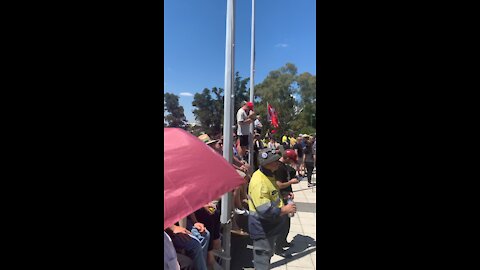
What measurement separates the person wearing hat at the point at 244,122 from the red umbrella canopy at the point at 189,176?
3.85 metres

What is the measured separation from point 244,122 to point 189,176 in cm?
433

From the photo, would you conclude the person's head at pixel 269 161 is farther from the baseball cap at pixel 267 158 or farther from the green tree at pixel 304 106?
the green tree at pixel 304 106

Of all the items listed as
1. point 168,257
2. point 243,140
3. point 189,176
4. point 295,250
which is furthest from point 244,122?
point 189,176

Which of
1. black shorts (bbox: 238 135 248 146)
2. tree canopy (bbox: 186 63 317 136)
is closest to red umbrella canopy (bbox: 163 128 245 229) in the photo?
black shorts (bbox: 238 135 248 146)

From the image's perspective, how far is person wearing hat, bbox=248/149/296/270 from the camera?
9.64ft

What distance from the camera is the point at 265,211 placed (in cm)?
291

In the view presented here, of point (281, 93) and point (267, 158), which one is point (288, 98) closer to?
point (281, 93)

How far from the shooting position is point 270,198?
297 centimetres

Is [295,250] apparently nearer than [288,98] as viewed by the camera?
Yes
